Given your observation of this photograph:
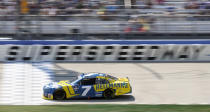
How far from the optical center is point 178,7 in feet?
60.1

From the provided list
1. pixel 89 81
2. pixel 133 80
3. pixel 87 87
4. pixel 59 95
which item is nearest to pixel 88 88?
pixel 87 87

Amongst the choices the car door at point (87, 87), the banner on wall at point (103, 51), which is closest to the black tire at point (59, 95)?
the car door at point (87, 87)

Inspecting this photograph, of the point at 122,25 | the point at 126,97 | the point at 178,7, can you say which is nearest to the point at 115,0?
the point at 122,25

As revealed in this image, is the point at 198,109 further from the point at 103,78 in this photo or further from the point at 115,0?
the point at 115,0

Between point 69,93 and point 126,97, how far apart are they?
1.93 m

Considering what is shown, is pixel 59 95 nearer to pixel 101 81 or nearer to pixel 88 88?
pixel 88 88

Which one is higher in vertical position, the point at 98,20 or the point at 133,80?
the point at 98,20

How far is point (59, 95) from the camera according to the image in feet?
39.9

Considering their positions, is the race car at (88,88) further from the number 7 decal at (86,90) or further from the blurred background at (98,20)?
the blurred background at (98,20)

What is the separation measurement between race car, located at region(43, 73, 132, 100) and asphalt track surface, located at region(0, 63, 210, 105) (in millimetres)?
223

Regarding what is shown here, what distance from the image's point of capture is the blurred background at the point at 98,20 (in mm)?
17641

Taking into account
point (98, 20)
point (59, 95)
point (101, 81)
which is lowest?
point (59, 95)

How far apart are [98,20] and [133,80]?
14.2 ft

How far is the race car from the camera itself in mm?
12125
